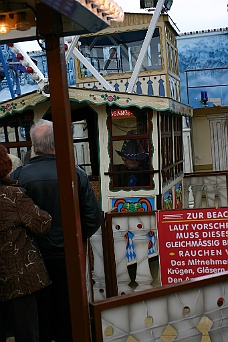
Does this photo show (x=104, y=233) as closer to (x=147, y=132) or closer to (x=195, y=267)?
(x=195, y=267)

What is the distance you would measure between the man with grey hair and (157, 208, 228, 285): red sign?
1.71m

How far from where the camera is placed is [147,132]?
26.6 feet

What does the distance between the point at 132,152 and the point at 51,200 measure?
4.44m

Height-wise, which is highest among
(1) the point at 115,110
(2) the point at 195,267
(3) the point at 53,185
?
(1) the point at 115,110

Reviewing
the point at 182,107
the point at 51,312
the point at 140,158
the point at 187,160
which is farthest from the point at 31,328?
the point at 187,160

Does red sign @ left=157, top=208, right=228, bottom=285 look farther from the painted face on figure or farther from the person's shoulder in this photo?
the painted face on figure

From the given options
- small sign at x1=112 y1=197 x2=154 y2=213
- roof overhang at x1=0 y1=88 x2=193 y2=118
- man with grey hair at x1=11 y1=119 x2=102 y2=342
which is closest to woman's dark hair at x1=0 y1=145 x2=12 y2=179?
man with grey hair at x1=11 y1=119 x2=102 y2=342

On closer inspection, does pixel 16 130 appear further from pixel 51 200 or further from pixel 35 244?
pixel 35 244

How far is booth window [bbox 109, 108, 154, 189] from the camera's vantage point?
26.5 feet

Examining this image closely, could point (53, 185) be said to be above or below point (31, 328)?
above

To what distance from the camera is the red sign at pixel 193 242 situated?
5.30 metres

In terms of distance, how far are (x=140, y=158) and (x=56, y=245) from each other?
4.48m

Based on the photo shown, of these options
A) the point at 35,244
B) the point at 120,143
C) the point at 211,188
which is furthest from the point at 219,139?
the point at 35,244

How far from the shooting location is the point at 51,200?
12.4 ft
